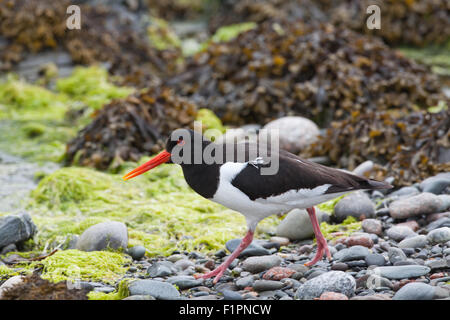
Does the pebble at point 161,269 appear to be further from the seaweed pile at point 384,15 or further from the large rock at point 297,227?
the seaweed pile at point 384,15

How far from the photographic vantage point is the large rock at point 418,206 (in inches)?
183

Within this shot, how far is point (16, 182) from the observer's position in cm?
643

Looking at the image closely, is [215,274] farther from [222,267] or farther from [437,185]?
[437,185]

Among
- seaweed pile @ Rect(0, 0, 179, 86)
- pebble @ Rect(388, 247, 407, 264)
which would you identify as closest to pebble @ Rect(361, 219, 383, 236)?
pebble @ Rect(388, 247, 407, 264)

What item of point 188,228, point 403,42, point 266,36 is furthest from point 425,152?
point 403,42

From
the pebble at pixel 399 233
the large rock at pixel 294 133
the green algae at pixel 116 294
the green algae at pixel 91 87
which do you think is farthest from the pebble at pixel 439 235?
the green algae at pixel 91 87

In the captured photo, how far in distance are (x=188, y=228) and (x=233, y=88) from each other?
3.97 m

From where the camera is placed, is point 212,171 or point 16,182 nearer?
point 212,171

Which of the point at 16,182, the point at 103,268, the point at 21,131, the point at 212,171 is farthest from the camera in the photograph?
the point at 21,131
